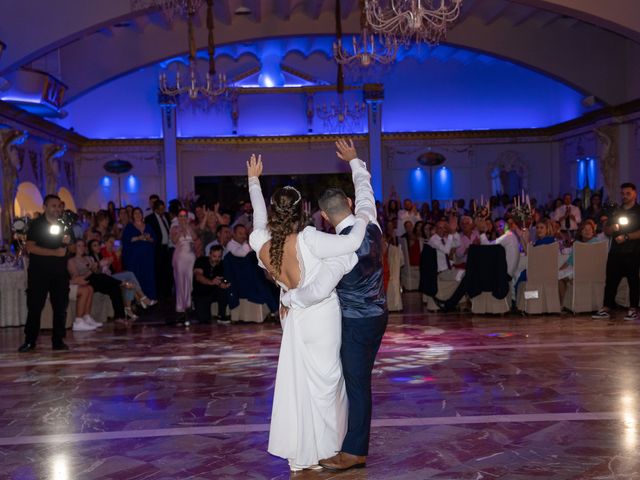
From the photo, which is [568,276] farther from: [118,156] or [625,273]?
[118,156]

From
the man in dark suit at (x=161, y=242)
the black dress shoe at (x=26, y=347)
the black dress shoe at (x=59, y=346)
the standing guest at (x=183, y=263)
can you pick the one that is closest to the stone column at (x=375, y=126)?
the man in dark suit at (x=161, y=242)

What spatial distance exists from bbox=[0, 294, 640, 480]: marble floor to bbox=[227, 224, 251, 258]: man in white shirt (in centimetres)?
132

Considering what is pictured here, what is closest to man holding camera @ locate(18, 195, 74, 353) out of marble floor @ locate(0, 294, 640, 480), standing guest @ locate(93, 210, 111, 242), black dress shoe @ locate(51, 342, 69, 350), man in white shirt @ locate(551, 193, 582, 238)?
black dress shoe @ locate(51, 342, 69, 350)

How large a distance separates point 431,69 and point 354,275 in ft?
56.3

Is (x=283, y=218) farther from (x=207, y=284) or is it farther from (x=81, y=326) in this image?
(x=81, y=326)

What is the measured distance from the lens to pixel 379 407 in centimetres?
543

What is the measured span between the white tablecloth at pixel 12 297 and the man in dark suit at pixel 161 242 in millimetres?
2549

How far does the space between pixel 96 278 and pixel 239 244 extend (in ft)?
6.30

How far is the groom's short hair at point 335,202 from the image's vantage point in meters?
4.06

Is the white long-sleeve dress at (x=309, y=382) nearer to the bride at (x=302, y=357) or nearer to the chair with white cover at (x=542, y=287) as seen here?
the bride at (x=302, y=357)

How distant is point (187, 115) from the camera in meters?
20.0

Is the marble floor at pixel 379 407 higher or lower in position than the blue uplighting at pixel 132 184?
lower

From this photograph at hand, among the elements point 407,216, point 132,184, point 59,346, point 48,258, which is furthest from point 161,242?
point 132,184

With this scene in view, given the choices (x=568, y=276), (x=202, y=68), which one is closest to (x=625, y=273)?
(x=568, y=276)
